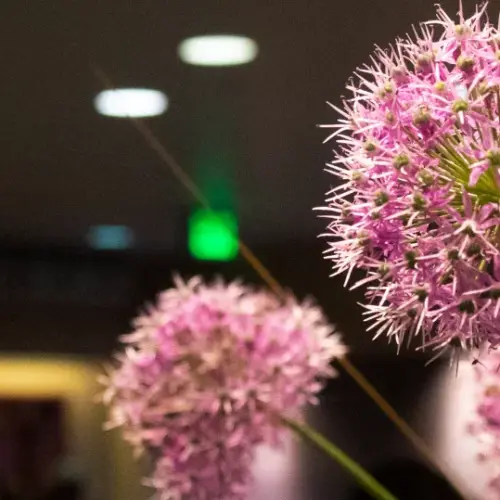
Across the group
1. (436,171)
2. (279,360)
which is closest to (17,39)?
(279,360)

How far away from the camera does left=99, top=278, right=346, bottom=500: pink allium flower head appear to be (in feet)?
2.71

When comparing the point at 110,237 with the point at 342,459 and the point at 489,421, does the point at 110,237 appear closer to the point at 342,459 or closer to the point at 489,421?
the point at 342,459

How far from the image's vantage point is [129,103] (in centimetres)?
100

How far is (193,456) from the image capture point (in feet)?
2.75

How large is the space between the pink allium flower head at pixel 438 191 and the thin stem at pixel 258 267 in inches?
17.6

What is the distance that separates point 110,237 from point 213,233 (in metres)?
0.13

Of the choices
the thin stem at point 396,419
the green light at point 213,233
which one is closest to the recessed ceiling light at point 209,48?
the green light at point 213,233

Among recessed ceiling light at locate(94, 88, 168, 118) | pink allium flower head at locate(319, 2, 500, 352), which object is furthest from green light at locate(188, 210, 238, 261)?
pink allium flower head at locate(319, 2, 500, 352)

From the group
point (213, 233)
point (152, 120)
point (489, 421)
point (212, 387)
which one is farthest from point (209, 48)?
point (489, 421)

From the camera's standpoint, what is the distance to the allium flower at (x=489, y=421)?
851 millimetres

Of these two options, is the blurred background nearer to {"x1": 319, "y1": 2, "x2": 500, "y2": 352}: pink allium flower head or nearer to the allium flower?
the allium flower

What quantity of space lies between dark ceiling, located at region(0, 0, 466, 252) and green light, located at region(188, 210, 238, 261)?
0.01m

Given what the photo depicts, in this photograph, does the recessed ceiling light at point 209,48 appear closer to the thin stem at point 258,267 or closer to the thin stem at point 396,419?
the thin stem at point 258,267

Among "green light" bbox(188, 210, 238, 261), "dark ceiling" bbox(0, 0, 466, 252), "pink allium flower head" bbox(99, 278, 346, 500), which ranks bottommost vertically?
"pink allium flower head" bbox(99, 278, 346, 500)
